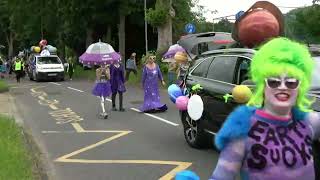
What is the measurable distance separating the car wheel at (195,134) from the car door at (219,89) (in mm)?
353

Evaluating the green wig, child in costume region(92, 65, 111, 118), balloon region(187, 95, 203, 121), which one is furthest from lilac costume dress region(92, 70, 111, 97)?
the green wig

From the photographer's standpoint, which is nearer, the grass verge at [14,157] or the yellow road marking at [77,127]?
the grass verge at [14,157]

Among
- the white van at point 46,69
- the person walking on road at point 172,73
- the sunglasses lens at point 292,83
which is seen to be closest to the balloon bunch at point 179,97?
the sunglasses lens at point 292,83

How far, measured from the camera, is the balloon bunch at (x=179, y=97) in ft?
31.2

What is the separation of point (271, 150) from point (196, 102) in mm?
5899

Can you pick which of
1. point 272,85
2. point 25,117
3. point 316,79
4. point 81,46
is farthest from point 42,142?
point 81,46

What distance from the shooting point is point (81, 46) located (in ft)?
164

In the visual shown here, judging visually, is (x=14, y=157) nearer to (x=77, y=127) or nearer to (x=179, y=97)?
(x=179, y=97)

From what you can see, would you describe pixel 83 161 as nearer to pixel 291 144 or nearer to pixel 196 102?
pixel 196 102

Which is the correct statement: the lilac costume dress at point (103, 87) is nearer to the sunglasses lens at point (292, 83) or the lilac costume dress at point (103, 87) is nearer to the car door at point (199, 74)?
the car door at point (199, 74)

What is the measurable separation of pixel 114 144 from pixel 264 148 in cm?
787

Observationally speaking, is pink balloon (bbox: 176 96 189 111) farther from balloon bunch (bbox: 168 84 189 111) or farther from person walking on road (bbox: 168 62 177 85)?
person walking on road (bbox: 168 62 177 85)

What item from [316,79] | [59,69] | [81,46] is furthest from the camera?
[81,46]

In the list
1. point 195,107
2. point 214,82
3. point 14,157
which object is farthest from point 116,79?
point 14,157
